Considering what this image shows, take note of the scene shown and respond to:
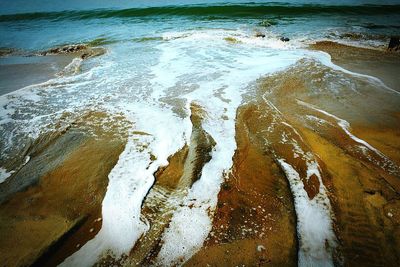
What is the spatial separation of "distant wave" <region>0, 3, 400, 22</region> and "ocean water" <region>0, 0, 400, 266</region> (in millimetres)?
255

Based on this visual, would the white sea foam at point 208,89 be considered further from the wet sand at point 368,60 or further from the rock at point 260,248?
the wet sand at point 368,60

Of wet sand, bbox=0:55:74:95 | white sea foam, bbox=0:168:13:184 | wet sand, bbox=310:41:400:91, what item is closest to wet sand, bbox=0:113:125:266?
white sea foam, bbox=0:168:13:184

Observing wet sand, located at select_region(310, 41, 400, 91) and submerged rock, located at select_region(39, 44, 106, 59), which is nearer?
wet sand, located at select_region(310, 41, 400, 91)

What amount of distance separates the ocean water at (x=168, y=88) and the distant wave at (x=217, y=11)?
0.26m

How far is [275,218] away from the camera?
2.47 metres

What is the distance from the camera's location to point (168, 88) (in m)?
5.98

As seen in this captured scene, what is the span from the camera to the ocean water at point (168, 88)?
2553mm

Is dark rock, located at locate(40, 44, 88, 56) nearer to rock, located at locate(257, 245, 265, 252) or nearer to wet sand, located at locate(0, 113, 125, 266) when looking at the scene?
wet sand, located at locate(0, 113, 125, 266)

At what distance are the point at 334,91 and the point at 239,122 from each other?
260 cm

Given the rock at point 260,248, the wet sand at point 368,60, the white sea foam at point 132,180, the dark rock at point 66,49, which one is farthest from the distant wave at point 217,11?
the rock at point 260,248

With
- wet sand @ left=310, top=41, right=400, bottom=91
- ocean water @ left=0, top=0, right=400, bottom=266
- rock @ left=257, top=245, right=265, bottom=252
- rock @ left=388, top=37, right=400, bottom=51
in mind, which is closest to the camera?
rock @ left=257, top=245, right=265, bottom=252

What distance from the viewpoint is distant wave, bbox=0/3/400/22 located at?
52.8 ft

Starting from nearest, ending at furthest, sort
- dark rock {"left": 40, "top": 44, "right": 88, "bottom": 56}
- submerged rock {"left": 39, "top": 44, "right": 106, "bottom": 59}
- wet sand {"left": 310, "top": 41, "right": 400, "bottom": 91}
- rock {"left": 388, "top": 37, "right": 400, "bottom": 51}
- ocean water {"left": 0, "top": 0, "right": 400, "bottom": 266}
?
ocean water {"left": 0, "top": 0, "right": 400, "bottom": 266} < wet sand {"left": 310, "top": 41, "right": 400, "bottom": 91} < rock {"left": 388, "top": 37, "right": 400, "bottom": 51} < submerged rock {"left": 39, "top": 44, "right": 106, "bottom": 59} < dark rock {"left": 40, "top": 44, "right": 88, "bottom": 56}

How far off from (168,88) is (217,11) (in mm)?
15324
